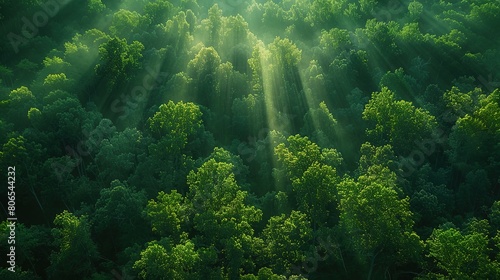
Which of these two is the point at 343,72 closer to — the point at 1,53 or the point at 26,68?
the point at 26,68

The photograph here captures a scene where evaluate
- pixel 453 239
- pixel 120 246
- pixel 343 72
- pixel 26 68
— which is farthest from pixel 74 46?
pixel 453 239

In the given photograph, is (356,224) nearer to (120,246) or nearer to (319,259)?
(319,259)

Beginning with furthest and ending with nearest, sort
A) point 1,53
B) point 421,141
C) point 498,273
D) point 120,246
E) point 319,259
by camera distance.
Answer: point 1,53 → point 421,141 → point 120,246 → point 319,259 → point 498,273

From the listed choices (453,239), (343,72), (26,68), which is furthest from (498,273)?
(26,68)

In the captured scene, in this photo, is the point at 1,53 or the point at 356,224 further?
the point at 1,53

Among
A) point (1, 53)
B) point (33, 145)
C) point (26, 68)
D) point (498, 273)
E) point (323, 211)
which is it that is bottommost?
point (498, 273)

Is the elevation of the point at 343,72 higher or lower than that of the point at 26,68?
lower

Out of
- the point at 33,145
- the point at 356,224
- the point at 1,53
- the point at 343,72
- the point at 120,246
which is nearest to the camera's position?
the point at 356,224
